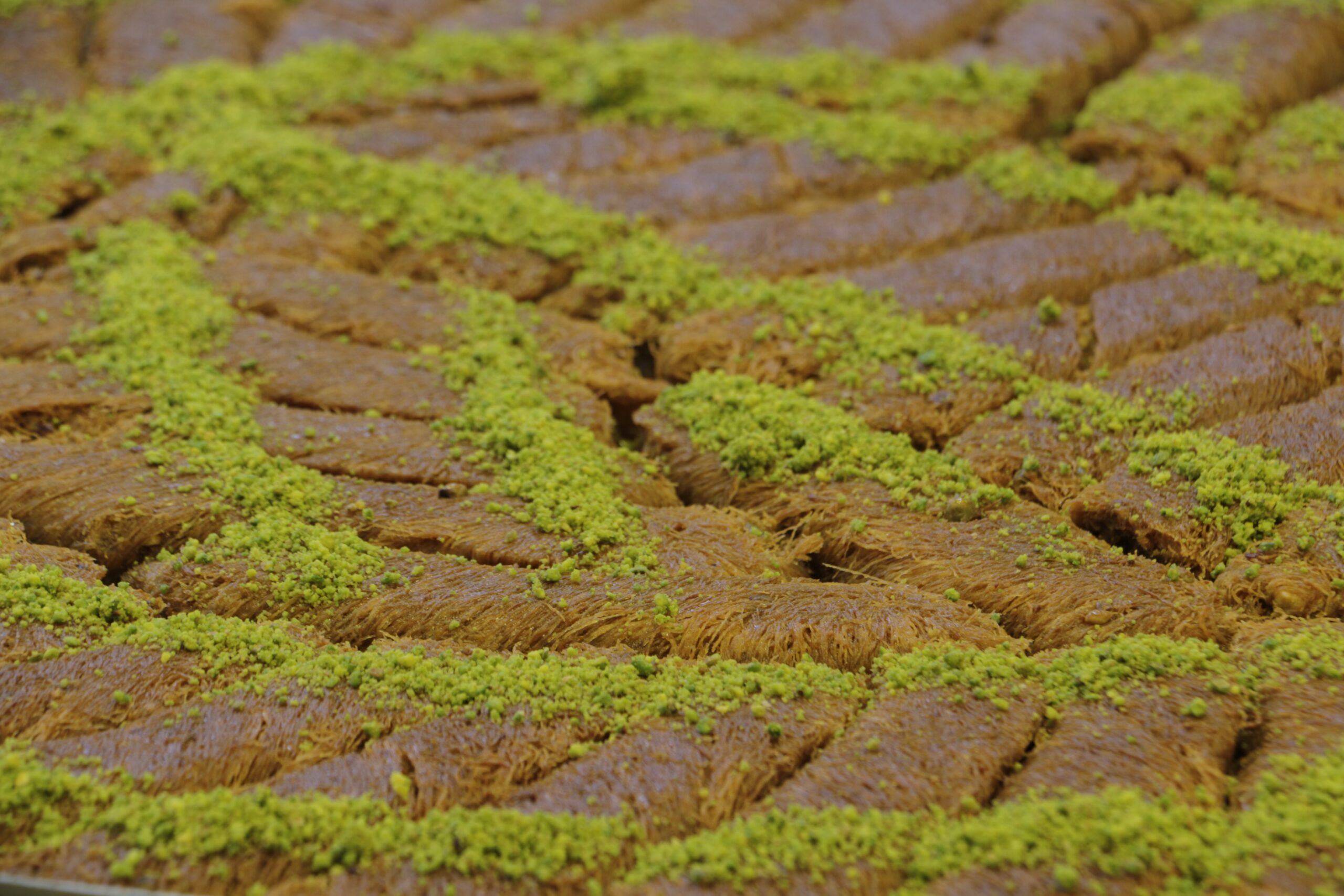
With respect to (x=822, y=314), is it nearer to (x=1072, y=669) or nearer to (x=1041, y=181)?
(x=1041, y=181)

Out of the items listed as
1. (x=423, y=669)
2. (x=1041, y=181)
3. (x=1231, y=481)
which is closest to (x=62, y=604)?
(x=423, y=669)

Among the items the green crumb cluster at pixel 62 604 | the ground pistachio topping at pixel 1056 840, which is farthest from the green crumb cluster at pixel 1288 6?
the green crumb cluster at pixel 62 604

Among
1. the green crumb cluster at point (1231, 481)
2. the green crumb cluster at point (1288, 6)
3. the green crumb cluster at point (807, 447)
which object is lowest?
the green crumb cluster at point (807, 447)

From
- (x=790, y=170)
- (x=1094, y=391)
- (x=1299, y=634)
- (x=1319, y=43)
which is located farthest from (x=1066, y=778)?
(x=1319, y=43)

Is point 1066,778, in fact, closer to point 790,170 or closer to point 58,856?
point 58,856

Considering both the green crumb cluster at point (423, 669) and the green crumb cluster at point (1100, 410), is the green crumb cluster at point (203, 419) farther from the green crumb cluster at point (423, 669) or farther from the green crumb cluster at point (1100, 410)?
the green crumb cluster at point (1100, 410)

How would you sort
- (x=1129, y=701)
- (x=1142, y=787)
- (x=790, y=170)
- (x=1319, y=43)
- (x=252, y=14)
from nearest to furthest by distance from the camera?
(x=1142, y=787) → (x=1129, y=701) → (x=790, y=170) → (x=1319, y=43) → (x=252, y=14)
